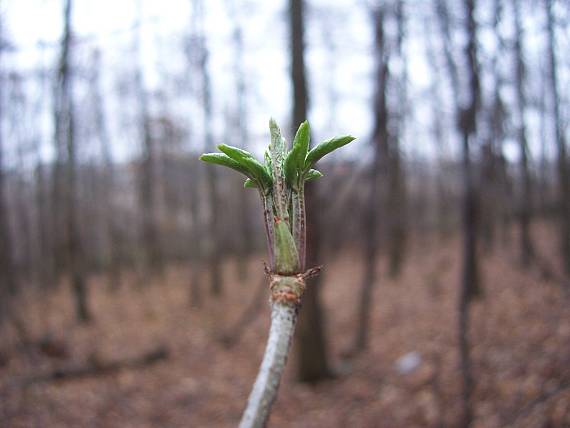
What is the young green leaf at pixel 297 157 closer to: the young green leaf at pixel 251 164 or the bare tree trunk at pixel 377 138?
the young green leaf at pixel 251 164

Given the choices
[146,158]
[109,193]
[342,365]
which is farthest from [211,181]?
[109,193]

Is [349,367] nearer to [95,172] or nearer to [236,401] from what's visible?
[236,401]

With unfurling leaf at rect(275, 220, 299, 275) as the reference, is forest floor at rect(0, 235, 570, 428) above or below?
below

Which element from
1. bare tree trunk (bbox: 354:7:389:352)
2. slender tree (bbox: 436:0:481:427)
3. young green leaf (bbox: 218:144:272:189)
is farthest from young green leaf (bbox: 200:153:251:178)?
bare tree trunk (bbox: 354:7:389:352)

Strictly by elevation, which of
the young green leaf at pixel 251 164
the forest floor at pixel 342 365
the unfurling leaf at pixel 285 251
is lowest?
the forest floor at pixel 342 365

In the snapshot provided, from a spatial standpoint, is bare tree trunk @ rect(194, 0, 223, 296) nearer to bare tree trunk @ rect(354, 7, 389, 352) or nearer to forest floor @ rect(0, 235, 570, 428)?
forest floor @ rect(0, 235, 570, 428)

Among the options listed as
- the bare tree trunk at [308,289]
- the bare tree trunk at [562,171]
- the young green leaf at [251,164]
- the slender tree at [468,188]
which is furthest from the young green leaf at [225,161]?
the bare tree trunk at [562,171]
